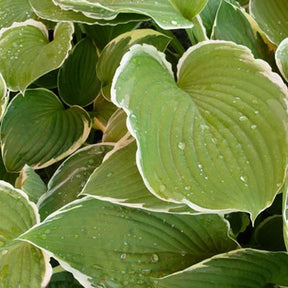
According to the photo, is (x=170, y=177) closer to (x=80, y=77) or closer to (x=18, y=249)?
(x=18, y=249)

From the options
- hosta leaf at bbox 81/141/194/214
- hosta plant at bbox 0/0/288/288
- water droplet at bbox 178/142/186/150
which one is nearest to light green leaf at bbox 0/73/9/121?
hosta plant at bbox 0/0/288/288

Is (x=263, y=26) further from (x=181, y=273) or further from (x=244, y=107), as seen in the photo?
(x=181, y=273)

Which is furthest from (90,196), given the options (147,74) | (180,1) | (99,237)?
(180,1)

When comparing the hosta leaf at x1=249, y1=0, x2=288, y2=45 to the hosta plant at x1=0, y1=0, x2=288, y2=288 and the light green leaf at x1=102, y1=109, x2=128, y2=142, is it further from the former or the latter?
the light green leaf at x1=102, y1=109, x2=128, y2=142

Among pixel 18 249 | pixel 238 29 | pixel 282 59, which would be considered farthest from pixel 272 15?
pixel 18 249

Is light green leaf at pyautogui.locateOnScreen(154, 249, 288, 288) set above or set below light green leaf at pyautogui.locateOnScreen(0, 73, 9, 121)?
below
